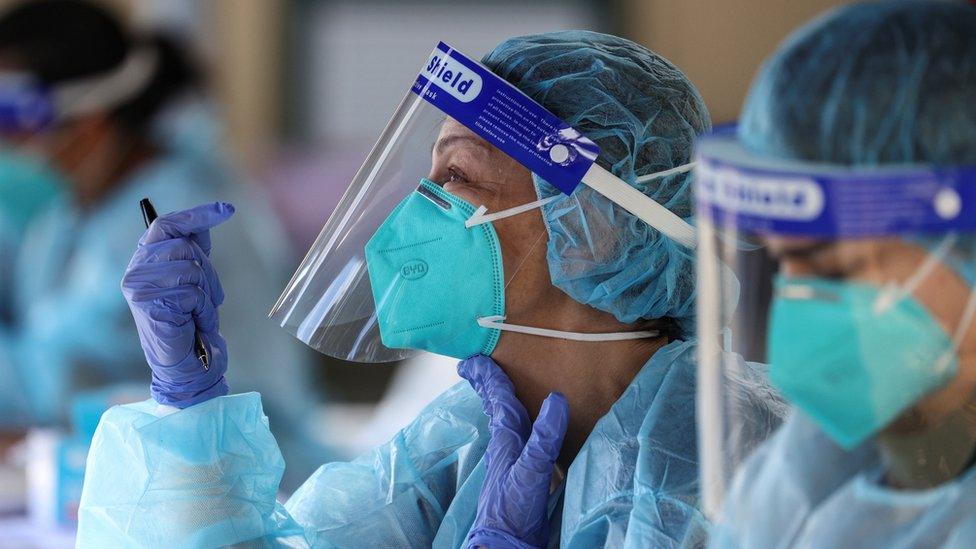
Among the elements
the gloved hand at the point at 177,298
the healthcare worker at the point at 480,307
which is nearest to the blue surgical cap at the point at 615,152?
the healthcare worker at the point at 480,307

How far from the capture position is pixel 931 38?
3.53 feet

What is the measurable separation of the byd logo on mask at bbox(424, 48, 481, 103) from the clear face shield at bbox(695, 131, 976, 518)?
521mm

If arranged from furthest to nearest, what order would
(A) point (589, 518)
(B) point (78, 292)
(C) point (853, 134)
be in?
1. (B) point (78, 292)
2. (A) point (589, 518)
3. (C) point (853, 134)

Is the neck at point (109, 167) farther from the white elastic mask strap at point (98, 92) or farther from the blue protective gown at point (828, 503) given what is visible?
the blue protective gown at point (828, 503)

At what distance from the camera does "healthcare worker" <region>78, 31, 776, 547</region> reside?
1.61 metres

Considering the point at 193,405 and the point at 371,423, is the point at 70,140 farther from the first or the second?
the point at 193,405

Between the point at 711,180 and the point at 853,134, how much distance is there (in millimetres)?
136

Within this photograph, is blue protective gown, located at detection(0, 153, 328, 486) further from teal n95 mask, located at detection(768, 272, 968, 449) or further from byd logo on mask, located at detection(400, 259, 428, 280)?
teal n95 mask, located at detection(768, 272, 968, 449)

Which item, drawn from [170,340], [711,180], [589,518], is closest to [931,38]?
[711,180]

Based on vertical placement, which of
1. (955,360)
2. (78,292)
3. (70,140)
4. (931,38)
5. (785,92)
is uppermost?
(931,38)

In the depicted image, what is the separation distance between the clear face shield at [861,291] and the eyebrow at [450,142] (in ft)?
1.85

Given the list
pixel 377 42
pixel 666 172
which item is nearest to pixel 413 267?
pixel 666 172

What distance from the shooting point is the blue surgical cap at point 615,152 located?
1.64 metres

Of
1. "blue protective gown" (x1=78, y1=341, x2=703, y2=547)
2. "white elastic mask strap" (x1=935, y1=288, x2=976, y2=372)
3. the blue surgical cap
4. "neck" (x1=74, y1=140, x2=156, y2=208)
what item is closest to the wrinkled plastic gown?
"blue protective gown" (x1=78, y1=341, x2=703, y2=547)
